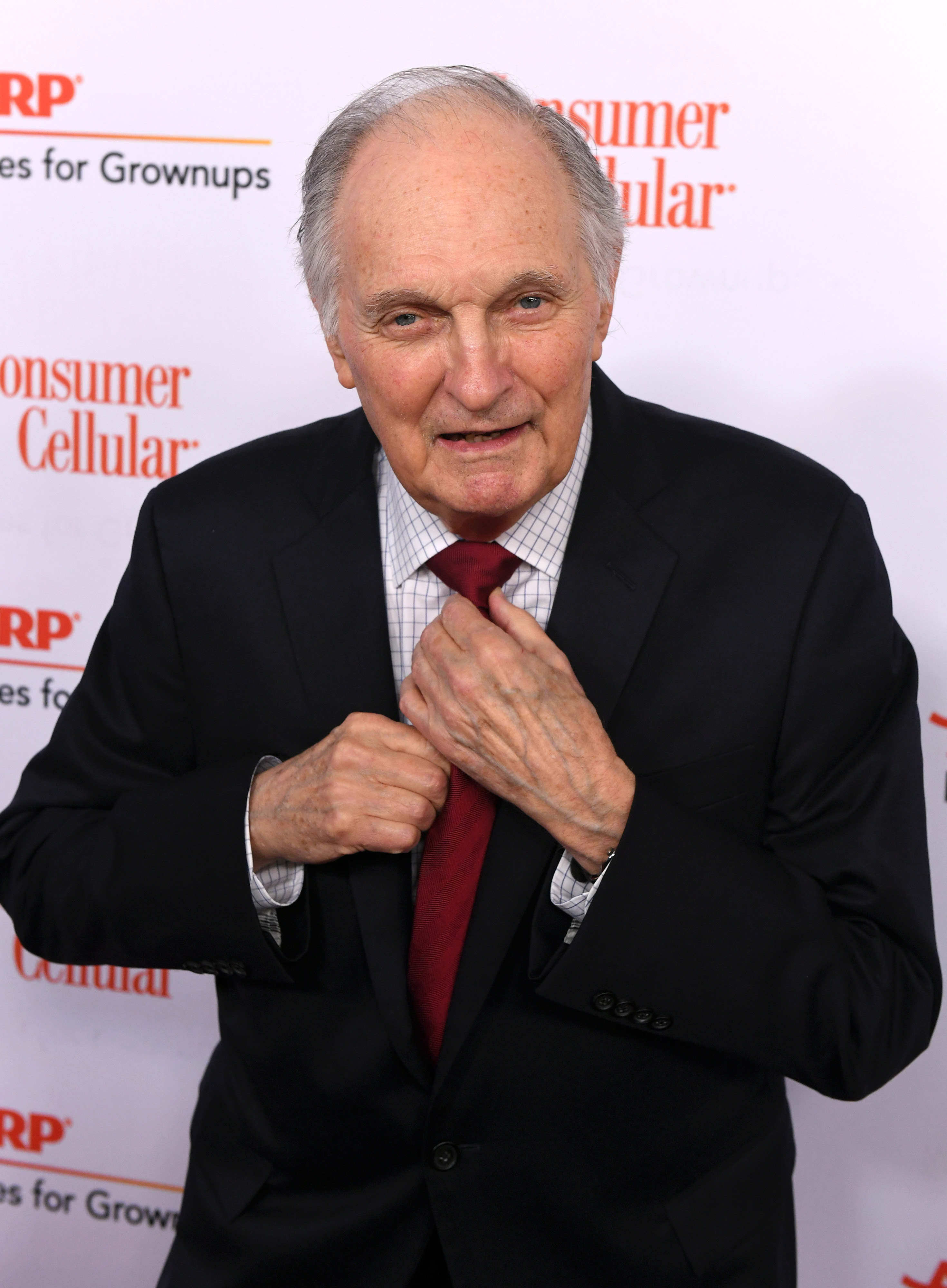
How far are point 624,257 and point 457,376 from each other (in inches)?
28.7

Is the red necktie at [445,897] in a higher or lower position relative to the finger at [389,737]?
lower

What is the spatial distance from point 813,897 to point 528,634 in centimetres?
39

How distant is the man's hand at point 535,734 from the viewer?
1.17 m

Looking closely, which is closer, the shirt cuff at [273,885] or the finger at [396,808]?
the finger at [396,808]

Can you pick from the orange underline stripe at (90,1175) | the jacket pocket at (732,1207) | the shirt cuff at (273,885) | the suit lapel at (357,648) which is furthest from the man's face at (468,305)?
the orange underline stripe at (90,1175)

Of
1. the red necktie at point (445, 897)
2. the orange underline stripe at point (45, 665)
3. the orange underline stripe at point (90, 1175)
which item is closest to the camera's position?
the red necktie at point (445, 897)

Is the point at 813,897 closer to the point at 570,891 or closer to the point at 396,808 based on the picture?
the point at 570,891

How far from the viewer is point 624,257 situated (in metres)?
1.82

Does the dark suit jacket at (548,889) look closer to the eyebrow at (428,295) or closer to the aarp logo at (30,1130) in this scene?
the eyebrow at (428,295)

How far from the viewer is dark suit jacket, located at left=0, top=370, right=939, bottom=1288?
122 cm

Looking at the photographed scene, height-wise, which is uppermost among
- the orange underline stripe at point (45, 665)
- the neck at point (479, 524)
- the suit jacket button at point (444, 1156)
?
the neck at point (479, 524)

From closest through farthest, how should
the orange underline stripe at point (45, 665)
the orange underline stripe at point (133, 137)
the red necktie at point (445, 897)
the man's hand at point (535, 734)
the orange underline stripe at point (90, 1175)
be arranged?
the man's hand at point (535, 734) → the red necktie at point (445, 897) → the orange underline stripe at point (133, 137) → the orange underline stripe at point (45, 665) → the orange underline stripe at point (90, 1175)

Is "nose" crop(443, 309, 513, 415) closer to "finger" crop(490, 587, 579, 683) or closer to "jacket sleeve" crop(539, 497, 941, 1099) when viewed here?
"finger" crop(490, 587, 579, 683)

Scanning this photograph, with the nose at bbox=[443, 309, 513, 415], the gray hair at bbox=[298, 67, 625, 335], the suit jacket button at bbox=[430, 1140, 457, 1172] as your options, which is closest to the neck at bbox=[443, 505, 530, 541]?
the nose at bbox=[443, 309, 513, 415]
